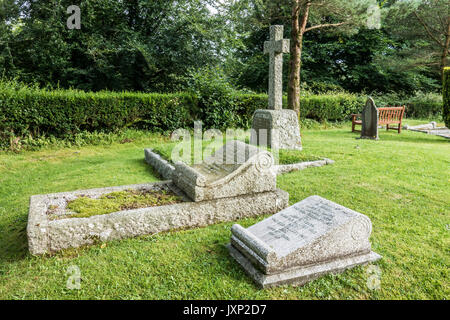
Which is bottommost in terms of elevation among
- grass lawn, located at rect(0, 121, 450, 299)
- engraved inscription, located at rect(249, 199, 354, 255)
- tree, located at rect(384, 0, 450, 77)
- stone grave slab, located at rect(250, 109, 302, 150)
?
grass lawn, located at rect(0, 121, 450, 299)

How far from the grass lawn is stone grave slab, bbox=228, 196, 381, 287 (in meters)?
0.09

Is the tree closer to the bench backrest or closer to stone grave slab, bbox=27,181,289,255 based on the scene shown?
the bench backrest

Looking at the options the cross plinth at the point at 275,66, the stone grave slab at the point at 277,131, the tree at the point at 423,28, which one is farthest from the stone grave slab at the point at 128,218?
the tree at the point at 423,28

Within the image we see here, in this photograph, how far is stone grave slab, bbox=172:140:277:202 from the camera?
13.4ft

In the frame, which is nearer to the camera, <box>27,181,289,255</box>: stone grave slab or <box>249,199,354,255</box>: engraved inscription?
<box>249,199,354,255</box>: engraved inscription

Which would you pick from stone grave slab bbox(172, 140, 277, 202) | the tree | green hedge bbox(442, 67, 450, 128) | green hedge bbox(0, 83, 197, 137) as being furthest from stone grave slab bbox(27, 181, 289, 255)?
the tree

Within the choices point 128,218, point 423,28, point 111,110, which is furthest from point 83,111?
point 423,28

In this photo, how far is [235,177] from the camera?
4230 millimetres

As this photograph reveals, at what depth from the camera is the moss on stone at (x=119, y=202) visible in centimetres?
384

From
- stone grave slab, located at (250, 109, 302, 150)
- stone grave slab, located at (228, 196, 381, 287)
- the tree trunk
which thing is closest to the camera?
stone grave slab, located at (228, 196, 381, 287)

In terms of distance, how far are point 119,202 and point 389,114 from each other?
1112 cm

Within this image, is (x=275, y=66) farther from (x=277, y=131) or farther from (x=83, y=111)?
(x=83, y=111)
